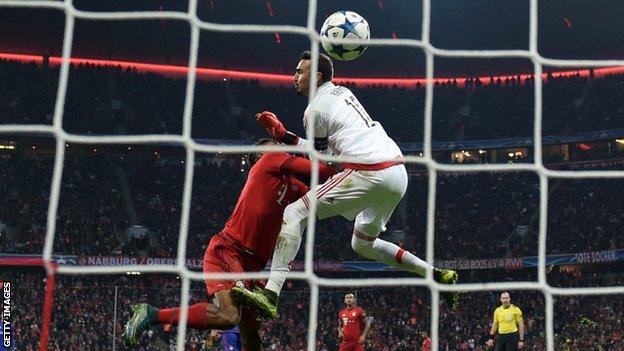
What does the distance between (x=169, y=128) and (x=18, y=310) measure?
9947 millimetres

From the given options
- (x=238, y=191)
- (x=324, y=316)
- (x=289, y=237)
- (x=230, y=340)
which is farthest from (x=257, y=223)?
(x=238, y=191)

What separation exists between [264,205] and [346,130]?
0.70 meters

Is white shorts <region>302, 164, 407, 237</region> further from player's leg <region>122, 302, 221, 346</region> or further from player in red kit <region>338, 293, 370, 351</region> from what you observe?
player in red kit <region>338, 293, 370, 351</region>

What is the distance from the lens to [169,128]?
Answer: 84.7ft

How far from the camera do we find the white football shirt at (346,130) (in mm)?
4773

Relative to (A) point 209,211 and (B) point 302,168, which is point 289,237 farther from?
(A) point 209,211

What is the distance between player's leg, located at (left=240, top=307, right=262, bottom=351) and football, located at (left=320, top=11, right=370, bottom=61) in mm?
1645

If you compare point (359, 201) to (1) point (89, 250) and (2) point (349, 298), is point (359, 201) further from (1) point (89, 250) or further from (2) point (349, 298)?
(1) point (89, 250)

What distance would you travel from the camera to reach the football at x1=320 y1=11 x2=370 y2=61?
4.94m

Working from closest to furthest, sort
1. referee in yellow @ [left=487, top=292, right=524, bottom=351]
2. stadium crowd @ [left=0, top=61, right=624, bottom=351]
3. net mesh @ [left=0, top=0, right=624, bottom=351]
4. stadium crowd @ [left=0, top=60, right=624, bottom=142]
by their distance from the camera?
net mesh @ [left=0, top=0, right=624, bottom=351]
referee in yellow @ [left=487, top=292, right=524, bottom=351]
stadium crowd @ [left=0, top=61, right=624, bottom=351]
stadium crowd @ [left=0, top=60, right=624, bottom=142]

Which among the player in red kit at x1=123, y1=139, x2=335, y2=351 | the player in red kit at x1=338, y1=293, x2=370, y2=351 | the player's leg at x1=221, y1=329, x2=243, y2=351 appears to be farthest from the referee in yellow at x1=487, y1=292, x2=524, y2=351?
the player in red kit at x1=123, y1=139, x2=335, y2=351

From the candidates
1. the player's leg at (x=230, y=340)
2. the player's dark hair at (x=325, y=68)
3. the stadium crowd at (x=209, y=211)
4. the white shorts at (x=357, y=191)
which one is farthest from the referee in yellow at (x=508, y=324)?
the stadium crowd at (x=209, y=211)

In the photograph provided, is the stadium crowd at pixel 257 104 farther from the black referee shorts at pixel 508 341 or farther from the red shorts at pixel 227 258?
the red shorts at pixel 227 258

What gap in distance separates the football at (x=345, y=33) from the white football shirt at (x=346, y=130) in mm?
248
